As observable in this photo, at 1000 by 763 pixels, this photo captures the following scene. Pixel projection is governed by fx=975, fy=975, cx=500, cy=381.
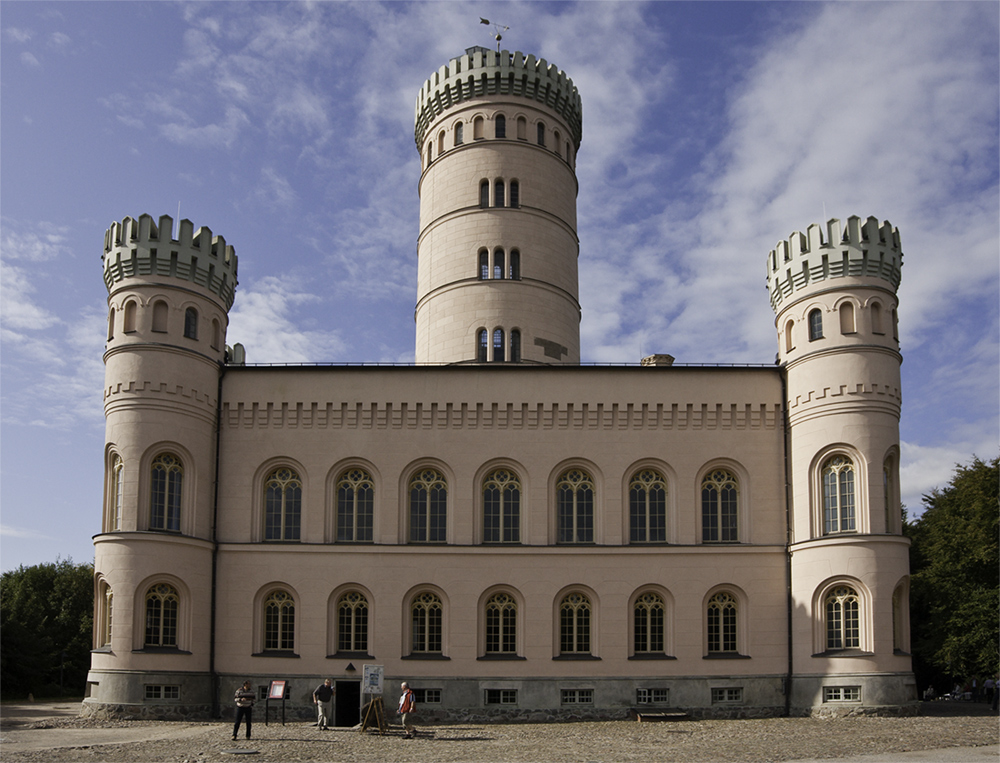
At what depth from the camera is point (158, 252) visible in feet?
116

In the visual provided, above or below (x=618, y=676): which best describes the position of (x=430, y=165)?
above

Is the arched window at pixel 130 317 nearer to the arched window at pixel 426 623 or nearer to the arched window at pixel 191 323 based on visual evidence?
the arched window at pixel 191 323

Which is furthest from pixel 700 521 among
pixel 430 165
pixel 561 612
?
pixel 430 165

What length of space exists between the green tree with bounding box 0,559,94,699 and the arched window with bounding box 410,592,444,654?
94.6 ft

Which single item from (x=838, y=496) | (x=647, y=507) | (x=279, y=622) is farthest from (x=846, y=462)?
(x=279, y=622)

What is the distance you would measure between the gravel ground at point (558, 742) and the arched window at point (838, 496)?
639 centimetres

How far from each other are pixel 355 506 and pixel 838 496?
1727cm

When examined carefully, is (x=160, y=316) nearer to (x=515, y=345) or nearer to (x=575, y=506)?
(x=515, y=345)

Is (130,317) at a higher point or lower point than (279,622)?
higher

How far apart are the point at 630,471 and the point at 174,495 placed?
647 inches

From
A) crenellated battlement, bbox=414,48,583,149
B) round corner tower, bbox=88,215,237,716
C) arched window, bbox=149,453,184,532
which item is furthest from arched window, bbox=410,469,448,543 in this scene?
crenellated battlement, bbox=414,48,583,149

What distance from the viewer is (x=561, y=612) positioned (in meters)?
35.1

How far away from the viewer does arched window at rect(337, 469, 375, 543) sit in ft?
117

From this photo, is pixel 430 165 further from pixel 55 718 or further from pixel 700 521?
pixel 55 718
